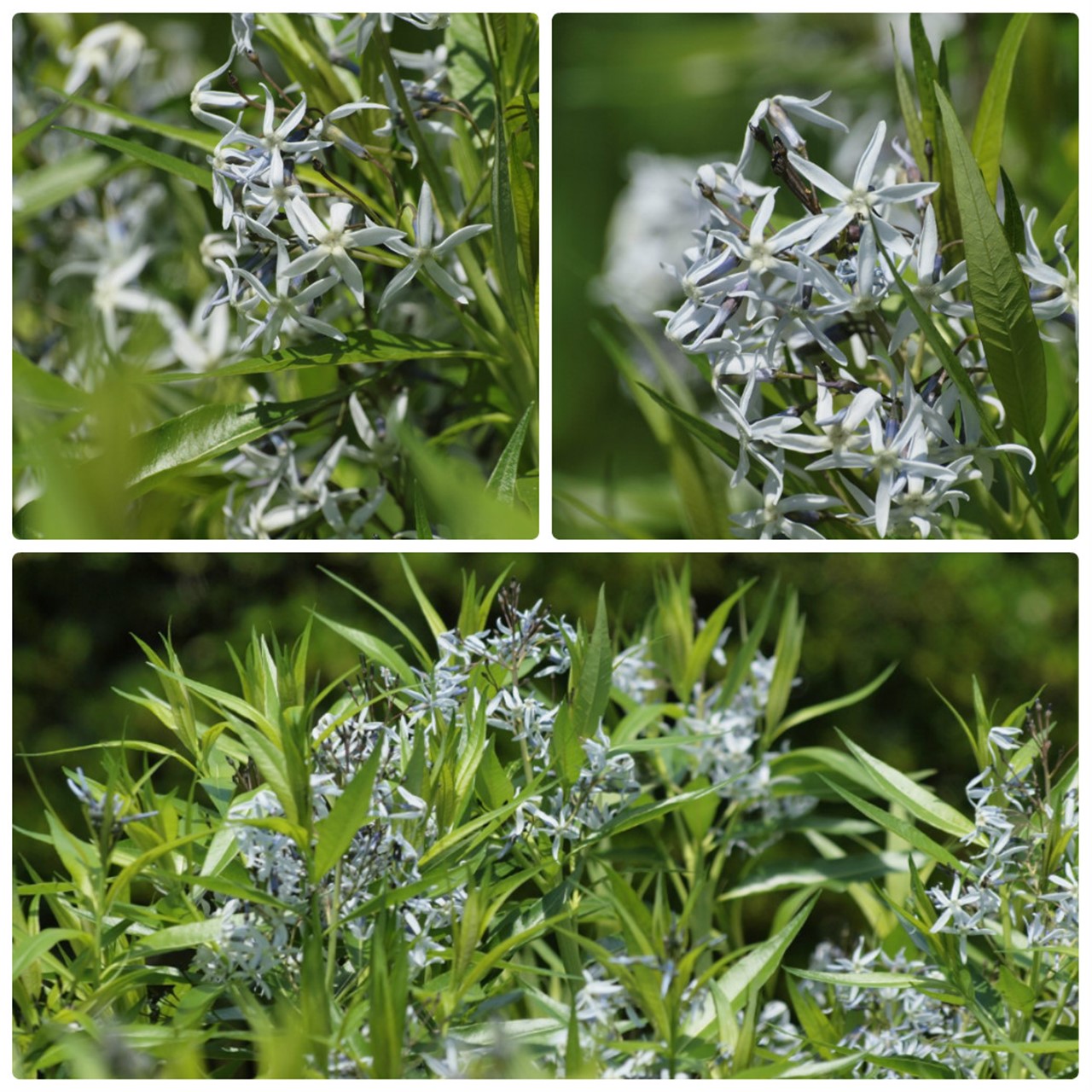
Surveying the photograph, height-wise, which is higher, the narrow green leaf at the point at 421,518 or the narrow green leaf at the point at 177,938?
the narrow green leaf at the point at 421,518

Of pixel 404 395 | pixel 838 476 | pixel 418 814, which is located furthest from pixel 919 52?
pixel 418 814

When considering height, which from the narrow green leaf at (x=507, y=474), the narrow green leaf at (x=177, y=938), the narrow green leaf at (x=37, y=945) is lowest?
the narrow green leaf at (x=37, y=945)

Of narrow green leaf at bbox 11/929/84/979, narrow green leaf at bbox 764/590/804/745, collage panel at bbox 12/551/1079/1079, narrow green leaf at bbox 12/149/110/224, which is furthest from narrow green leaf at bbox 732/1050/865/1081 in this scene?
narrow green leaf at bbox 12/149/110/224

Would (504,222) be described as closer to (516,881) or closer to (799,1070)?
(516,881)

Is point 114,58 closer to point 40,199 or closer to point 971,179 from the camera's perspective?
point 40,199

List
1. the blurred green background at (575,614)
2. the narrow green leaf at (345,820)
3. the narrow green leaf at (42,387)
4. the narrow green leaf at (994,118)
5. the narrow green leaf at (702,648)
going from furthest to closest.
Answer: the blurred green background at (575,614)
the narrow green leaf at (702,648)
the narrow green leaf at (42,387)
the narrow green leaf at (994,118)
the narrow green leaf at (345,820)

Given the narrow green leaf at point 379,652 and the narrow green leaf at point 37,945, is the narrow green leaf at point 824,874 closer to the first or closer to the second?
the narrow green leaf at point 379,652

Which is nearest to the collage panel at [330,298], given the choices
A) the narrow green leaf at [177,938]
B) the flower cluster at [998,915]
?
the narrow green leaf at [177,938]
